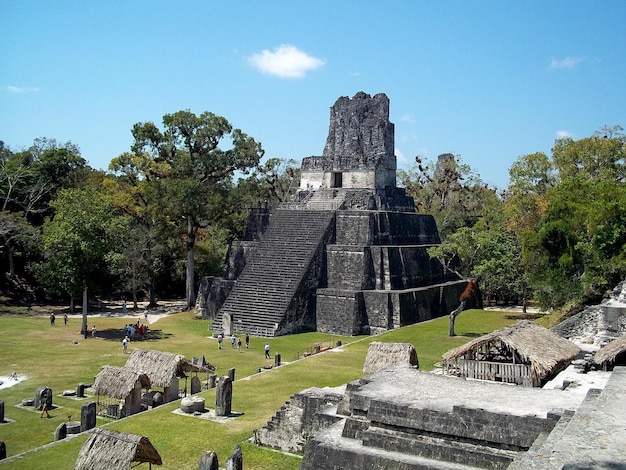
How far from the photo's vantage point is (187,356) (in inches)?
773

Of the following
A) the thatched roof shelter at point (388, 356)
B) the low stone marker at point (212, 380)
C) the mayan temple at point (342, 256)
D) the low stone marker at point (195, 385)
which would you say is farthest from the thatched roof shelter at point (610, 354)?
the mayan temple at point (342, 256)

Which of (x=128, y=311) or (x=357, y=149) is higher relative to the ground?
(x=357, y=149)

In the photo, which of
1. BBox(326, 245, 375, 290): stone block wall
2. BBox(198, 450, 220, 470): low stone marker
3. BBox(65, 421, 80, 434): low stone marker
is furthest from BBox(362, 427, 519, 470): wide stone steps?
BBox(326, 245, 375, 290): stone block wall

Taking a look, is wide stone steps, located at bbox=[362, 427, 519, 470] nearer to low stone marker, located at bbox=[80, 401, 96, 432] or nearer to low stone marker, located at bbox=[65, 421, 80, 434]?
low stone marker, located at bbox=[80, 401, 96, 432]

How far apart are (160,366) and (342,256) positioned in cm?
1177

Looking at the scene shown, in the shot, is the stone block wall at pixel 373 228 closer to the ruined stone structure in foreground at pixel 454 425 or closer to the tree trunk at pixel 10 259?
the ruined stone structure in foreground at pixel 454 425

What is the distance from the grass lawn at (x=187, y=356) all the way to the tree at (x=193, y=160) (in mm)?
4678

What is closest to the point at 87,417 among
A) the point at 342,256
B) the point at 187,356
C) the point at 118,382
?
the point at 118,382

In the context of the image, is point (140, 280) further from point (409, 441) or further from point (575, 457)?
point (575, 457)

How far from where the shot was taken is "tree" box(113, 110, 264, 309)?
29.6 metres

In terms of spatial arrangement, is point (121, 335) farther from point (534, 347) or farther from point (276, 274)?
point (534, 347)

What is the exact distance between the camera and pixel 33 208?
33.7m

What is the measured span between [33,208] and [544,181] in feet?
88.1

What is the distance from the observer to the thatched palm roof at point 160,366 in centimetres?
1476
